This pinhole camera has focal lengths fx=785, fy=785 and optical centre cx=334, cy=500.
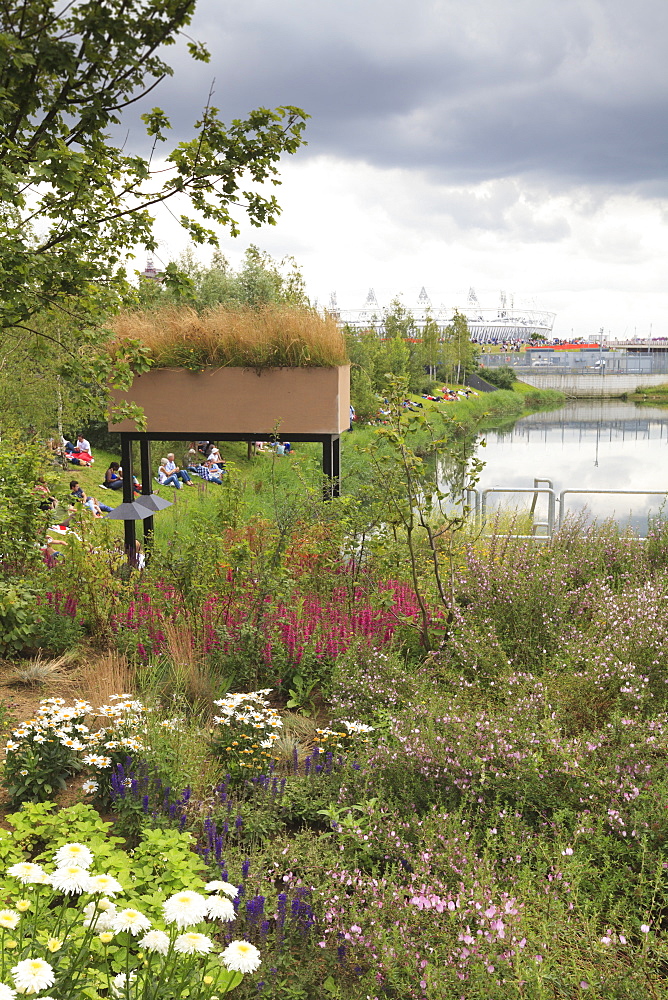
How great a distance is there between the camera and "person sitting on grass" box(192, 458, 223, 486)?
2097cm

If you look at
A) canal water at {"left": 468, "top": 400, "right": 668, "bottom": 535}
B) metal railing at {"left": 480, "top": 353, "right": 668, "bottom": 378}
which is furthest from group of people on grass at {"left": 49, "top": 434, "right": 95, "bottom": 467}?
metal railing at {"left": 480, "top": 353, "right": 668, "bottom": 378}

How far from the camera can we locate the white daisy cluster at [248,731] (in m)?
4.07

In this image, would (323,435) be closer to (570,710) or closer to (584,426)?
(570,710)

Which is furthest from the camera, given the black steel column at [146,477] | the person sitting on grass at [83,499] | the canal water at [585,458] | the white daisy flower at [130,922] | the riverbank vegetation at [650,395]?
the riverbank vegetation at [650,395]

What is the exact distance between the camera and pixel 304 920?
9.07 ft

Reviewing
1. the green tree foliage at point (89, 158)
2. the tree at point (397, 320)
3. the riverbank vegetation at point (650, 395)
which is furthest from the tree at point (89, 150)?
the riverbank vegetation at point (650, 395)

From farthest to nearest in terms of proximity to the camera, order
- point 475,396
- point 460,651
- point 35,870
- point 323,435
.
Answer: point 475,396 < point 323,435 < point 460,651 < point 35,870

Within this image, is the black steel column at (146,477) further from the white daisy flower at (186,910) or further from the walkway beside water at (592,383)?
the walkway beside water at (592,383)

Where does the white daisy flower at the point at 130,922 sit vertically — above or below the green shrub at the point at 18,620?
above

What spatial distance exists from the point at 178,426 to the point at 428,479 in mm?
3581

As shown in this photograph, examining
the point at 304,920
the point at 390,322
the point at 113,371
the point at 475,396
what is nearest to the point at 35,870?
the point at 304,920

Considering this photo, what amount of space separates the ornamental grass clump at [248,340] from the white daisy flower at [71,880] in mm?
6763

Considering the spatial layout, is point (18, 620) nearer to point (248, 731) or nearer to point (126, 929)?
point (248, 731)

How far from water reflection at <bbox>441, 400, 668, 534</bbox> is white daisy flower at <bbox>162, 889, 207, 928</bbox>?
4.92 metres
